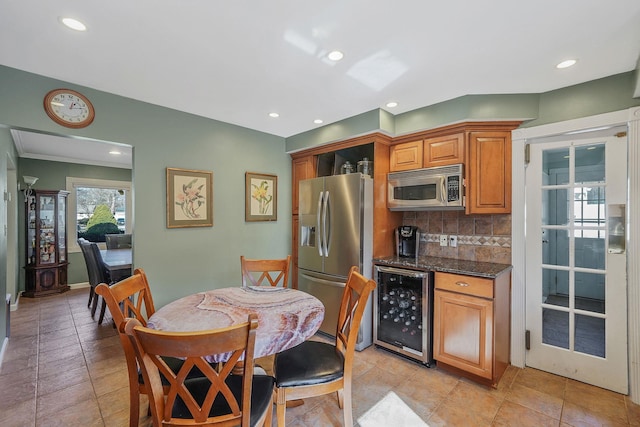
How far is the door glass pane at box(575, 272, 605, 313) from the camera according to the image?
226cm

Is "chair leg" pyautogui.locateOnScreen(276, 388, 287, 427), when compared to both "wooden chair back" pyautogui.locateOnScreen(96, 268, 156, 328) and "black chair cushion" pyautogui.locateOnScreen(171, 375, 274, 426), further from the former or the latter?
"wooden chair back" pyautogui.locateOnScreen(96, 268, 156, 328)

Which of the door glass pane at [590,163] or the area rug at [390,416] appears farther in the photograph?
the door glass pane at [590,163]

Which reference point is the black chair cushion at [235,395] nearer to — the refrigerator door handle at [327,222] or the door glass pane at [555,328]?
the refrigerator door handle at [327,222]

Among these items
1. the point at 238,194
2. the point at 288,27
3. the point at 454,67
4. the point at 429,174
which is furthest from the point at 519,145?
the point at 238,194

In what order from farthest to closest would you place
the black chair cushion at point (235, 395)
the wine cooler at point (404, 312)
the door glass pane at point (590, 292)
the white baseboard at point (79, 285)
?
the white baseboard at point (79, 285) → the wine cooler at point (404, 312) → the door glass pane at point (590, 292) → the black chair cushion at point (235, 395)

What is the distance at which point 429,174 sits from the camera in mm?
2783

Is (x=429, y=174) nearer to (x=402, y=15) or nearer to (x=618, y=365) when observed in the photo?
(x=402, y=15)

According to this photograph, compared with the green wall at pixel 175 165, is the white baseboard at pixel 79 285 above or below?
below

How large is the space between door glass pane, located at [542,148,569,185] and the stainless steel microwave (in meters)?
0.71

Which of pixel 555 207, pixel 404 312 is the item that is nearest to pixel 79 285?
pixel 404 312

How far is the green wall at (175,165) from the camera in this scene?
87.3 inches

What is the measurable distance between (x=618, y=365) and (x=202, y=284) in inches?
148

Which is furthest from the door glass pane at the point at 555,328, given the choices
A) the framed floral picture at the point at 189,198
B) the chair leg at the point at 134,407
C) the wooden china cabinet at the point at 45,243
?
the wooden china cabinet at the point at 45,243

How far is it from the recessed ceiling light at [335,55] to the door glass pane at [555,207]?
2.14 metres
